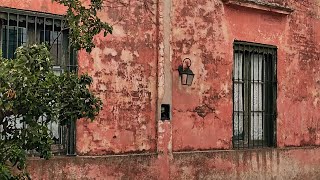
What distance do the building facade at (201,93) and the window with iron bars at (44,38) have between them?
4.2 inches

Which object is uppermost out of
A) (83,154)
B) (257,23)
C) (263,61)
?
(257,23)

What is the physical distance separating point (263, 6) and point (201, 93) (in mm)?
2458

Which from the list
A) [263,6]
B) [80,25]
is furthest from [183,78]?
[80,25]

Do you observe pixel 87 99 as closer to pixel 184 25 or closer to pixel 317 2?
pixel 184 25

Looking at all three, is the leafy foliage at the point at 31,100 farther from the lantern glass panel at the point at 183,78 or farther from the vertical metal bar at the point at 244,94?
the vertical metal bar at the point at 244,94

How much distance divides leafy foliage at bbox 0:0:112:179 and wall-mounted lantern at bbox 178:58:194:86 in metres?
4.76

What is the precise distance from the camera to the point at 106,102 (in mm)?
8336

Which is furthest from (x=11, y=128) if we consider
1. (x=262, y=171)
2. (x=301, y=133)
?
(x=301, y=133)

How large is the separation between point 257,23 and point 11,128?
737cm

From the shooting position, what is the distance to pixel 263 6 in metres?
10.7

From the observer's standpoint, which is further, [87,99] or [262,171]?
[262,171]

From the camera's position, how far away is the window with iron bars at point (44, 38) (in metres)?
7.49

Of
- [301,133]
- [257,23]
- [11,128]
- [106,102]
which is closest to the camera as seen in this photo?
[11,128]

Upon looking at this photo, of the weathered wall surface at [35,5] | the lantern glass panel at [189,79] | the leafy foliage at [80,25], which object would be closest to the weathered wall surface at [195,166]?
the lantern glass panel at [189,79]
